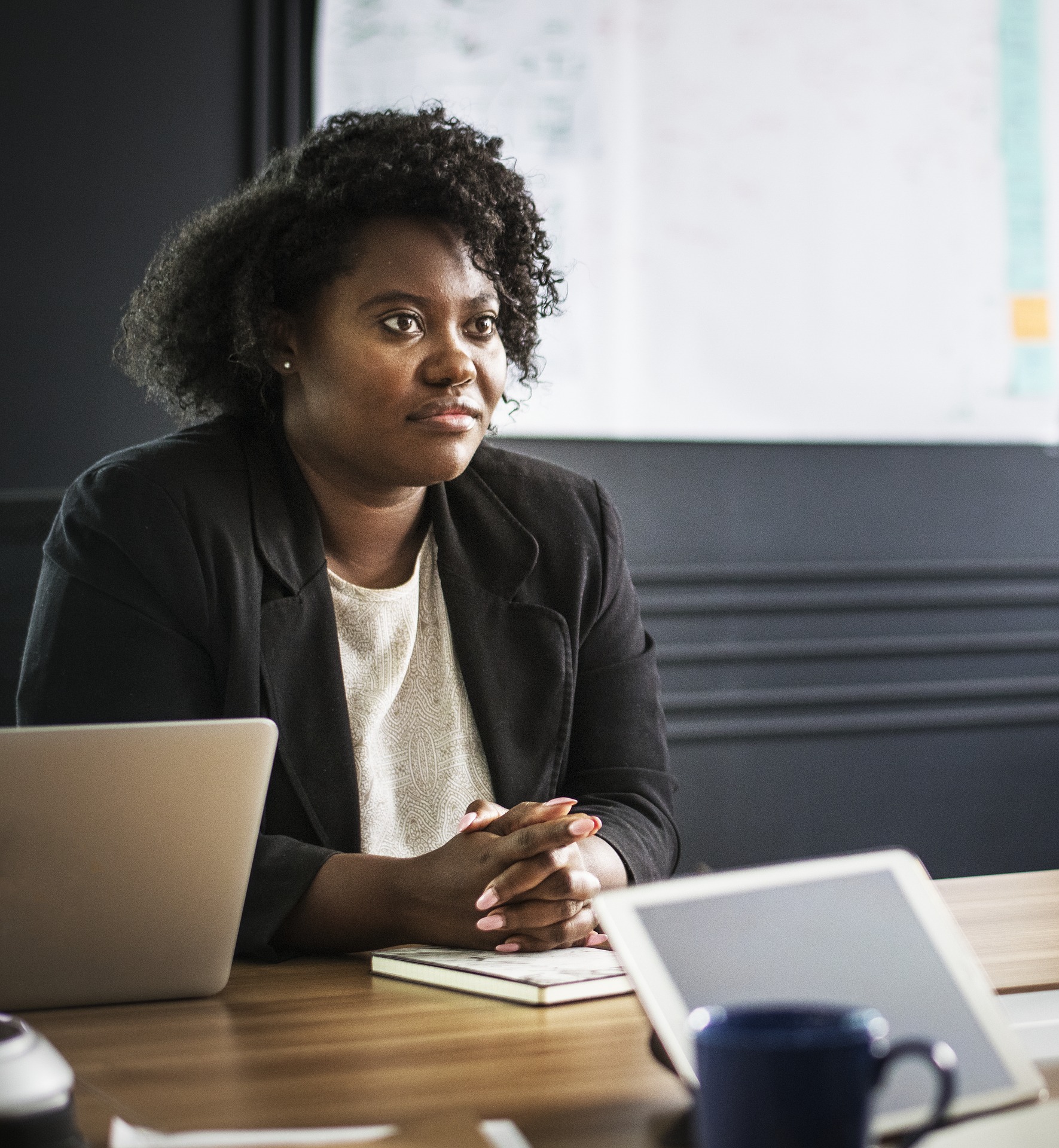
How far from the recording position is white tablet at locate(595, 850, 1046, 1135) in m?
0.68

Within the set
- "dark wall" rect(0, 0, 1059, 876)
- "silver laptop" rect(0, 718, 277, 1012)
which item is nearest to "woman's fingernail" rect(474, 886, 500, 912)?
"silver laptop" rect(0, 718, 277, 1012)

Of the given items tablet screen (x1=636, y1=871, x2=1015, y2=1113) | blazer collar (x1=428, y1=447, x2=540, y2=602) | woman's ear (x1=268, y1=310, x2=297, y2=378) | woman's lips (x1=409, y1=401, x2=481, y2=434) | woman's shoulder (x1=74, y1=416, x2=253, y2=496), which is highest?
woman's ear (x1=268, y1=310, x2=297, y2=378)

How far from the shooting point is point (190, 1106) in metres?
0.70

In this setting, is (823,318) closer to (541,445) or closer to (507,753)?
(541,445)

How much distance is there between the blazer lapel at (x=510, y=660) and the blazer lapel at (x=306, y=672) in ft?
0.58

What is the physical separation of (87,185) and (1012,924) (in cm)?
185

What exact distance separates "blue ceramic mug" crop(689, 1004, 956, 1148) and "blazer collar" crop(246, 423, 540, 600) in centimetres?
107

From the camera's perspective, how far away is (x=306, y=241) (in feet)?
5.60

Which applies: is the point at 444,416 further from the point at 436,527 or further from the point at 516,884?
the point at 516,884

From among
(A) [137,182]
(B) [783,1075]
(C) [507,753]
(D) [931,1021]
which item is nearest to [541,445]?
(A) [137,182]

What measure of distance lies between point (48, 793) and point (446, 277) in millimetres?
970

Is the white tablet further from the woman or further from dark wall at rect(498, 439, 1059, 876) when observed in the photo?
dark wall at rect(498, 439, 1059, 876)

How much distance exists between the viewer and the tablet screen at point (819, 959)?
0.69m

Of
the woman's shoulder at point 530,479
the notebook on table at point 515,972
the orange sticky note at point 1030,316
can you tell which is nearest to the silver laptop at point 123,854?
the notebook on table at point 515,972
